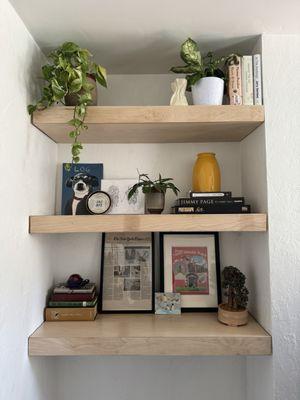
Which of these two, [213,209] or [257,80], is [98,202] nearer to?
[213,209]

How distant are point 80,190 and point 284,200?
0.90 metres

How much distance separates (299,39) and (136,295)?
1305 mm

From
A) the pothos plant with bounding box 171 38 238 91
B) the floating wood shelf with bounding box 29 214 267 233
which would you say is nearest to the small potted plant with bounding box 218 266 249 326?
the floating wood shelf with bounding box 29 214 267 233

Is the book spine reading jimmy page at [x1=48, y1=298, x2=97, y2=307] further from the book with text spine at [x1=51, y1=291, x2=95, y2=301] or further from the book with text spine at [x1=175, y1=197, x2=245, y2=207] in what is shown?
the book with text spine at [x1=175, y1=197, x2=245, y2=207]

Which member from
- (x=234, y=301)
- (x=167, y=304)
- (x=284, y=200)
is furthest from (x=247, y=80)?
(x=167, y=304)

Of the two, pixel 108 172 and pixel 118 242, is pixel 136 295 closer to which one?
pixel 118 242

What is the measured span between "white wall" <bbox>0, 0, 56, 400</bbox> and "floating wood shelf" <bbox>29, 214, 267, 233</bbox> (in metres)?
0.10

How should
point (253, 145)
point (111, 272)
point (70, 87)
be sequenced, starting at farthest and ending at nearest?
point (111, 272) < point (253, 145) < point (70, 87)

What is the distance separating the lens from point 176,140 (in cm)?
142

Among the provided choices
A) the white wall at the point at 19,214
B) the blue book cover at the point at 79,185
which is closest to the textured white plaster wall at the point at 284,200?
the blue book cover at the point at 79,185

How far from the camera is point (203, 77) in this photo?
3.94 feet

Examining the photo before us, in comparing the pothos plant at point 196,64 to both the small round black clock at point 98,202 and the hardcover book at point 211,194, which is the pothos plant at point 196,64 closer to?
the hardcover book at point 211,194

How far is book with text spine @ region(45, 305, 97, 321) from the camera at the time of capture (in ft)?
4.17

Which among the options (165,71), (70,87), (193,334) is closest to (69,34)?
(70,87)
